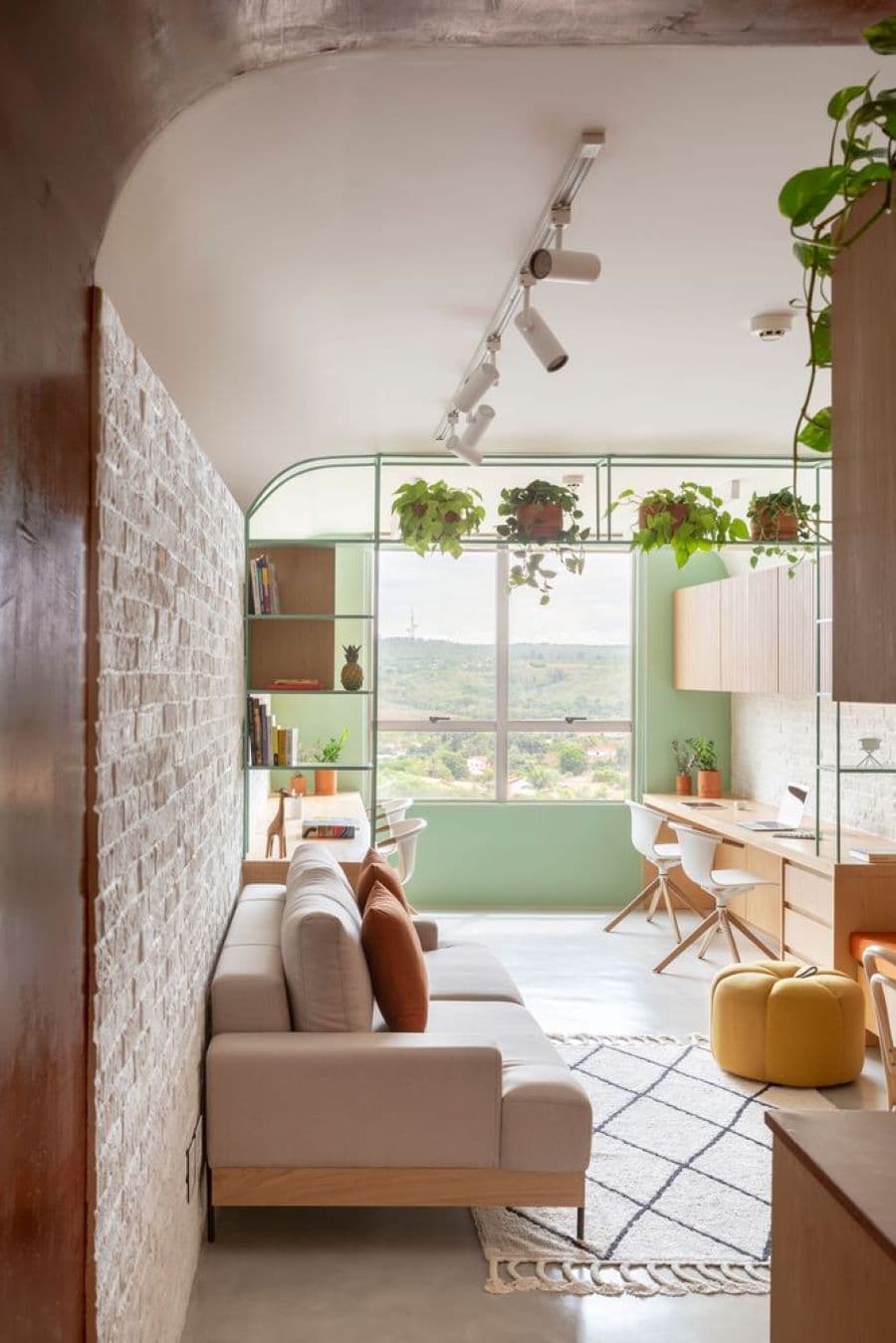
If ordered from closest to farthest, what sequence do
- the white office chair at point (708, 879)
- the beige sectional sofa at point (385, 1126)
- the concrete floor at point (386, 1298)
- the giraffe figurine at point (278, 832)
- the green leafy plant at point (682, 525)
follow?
the concrete floor at point (386, 1298) → the beige sectional sofa at point (385, 1126) → the green leafy plant at point (682, 525) → the giraffe figurine at point (278, 832) → the white office chair at point (708, 879)

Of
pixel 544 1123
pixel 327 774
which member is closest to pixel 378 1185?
pixel 544 1123

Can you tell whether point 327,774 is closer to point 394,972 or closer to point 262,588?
point 262,588

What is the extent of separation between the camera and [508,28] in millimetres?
1936

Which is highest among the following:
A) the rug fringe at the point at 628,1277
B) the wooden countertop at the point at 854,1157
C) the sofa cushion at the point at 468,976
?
the wooden countertop at the point at 854,1157

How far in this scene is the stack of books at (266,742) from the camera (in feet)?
18.4

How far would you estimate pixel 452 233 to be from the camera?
10.6ft

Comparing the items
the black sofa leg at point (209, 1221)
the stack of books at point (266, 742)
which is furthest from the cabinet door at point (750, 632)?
the black sofa leg at point (209, 1221)

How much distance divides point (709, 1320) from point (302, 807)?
5.14 metres

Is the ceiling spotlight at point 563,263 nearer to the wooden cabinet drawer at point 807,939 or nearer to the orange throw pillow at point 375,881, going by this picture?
the orange throw pillow at point 375,881

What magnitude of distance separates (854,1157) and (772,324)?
9.72ft

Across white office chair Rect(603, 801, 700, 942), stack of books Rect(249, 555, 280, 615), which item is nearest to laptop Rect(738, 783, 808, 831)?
white office chair Rect(603, 801, 700, 942)

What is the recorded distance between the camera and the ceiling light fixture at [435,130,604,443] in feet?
8.76

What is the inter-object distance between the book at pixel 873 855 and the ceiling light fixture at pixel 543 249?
2.84 m

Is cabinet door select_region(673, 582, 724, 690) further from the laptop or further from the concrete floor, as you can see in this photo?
the concrete floor
